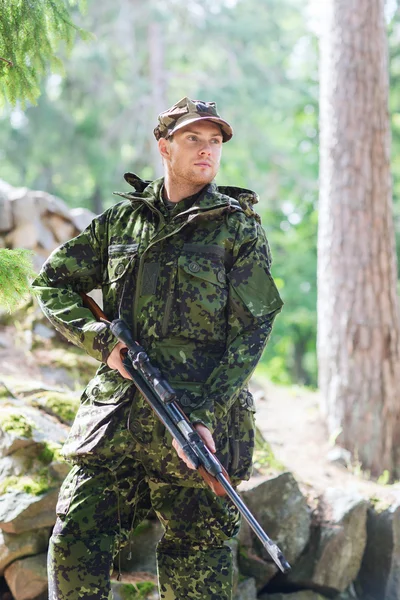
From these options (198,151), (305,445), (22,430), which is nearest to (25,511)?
(22,430)

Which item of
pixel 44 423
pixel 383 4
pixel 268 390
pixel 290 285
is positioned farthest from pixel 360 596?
pixel 290 285

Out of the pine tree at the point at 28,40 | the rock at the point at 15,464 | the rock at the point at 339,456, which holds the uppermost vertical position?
the pine tree at the point at 28,40

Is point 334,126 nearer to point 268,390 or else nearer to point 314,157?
point 268,390

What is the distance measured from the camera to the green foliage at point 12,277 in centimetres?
348

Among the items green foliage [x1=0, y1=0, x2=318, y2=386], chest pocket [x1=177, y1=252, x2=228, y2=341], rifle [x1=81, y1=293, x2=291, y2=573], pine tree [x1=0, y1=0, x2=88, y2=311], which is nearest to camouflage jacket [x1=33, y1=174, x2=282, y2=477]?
chest pocket [x1=177, y1=252, x2=228, y2=341]

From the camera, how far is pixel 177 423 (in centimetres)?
317

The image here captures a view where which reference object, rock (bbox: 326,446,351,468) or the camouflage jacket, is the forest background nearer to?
rock (bbox: 326,446,351,468)

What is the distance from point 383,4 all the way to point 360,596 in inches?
236

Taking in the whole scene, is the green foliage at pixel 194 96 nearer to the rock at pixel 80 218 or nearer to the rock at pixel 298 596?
the rock at pixel 80 218

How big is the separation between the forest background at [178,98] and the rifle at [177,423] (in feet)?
51.7

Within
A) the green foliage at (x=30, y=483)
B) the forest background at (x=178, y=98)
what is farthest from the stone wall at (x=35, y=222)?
the forest background at (x=178, y=98)

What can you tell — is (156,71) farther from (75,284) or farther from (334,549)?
(75,284)

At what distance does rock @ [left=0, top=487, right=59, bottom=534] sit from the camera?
14.7 ft

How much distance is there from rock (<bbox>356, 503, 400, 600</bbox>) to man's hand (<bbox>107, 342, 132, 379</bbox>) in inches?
118
